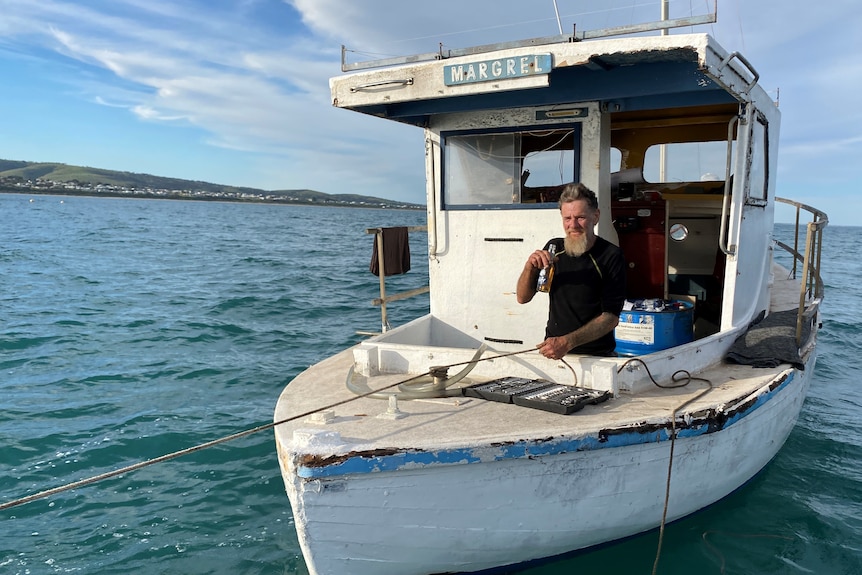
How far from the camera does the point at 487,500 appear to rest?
348 cm

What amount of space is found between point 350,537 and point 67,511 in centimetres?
338

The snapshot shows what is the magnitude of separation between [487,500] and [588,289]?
5.53 feet

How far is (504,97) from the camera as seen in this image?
5418 mm

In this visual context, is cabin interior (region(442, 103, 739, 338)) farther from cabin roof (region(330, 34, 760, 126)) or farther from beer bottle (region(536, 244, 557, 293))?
beer bottle (region(536, 244, 557, 293))

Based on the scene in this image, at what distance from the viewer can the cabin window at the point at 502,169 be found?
579 centimetres

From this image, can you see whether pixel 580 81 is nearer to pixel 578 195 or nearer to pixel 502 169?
pixel 502 169

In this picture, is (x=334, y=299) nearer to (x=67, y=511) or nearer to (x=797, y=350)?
(x=67, y=511)

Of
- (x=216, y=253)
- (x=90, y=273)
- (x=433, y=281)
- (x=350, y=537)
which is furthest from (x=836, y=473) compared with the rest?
(x=216, y=253)

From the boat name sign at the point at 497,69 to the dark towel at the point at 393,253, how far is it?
2.12 meters

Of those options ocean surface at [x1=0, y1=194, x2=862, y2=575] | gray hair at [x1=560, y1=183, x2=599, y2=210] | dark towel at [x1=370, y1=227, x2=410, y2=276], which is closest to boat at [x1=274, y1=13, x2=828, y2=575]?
ocean surface at [x1=0, y1=194, x2=862, y2=575]

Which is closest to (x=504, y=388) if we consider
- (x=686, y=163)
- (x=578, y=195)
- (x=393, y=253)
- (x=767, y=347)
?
(x=578, y=195)

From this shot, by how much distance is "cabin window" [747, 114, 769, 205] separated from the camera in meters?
5.65

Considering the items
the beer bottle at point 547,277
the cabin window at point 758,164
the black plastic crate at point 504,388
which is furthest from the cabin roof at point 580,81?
the black plastic crate at point 504,388

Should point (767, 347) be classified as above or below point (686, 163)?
below
